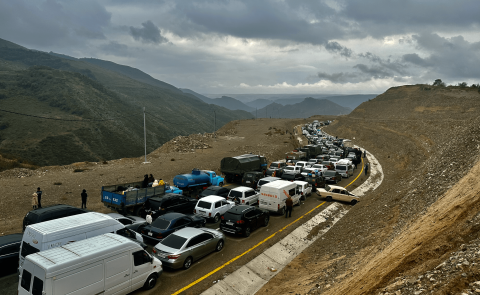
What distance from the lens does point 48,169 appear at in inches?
1242

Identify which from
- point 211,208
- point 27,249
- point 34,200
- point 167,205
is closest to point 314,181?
point 211,208

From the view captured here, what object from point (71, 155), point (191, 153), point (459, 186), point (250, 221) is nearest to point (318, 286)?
point (250, 221)

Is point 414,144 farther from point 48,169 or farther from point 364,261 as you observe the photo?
point 48,169

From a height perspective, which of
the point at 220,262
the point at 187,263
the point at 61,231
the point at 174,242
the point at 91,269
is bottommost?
the point at 220,262

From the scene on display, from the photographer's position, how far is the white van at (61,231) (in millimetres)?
9938

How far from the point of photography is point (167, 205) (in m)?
16.9

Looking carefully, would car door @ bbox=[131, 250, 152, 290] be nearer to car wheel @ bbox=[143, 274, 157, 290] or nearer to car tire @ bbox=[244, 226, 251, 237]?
car wheel @ bbox=[143, 274, 157, 290]

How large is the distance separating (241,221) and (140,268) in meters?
6.39

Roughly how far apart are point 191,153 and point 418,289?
41.4 metres

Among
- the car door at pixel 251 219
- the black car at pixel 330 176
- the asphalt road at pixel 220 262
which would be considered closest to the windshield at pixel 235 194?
the asphalt road at pixel 220 262

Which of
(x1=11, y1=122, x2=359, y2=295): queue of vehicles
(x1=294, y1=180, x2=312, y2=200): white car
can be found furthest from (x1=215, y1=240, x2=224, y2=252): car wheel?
(x1=294, y1=180, x2=312, y2=200): white car

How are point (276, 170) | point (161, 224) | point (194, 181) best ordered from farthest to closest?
1. point (276, 170)
2. point (194, 181)
3. point (161, 224)

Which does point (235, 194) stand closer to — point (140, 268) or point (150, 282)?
point (150, 282)

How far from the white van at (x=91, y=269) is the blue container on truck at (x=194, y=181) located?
1272 centimetres
